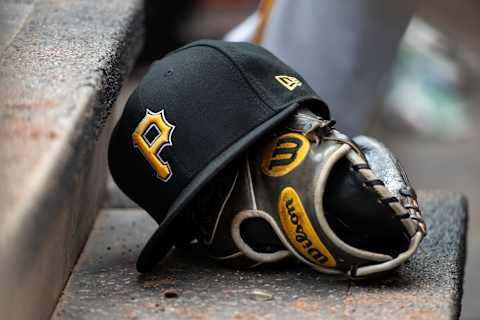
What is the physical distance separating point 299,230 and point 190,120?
20 cm

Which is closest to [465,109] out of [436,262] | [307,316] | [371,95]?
[371,95]

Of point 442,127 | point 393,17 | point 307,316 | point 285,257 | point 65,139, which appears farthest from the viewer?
point 442,127

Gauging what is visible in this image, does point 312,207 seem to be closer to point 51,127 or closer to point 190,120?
point 190,120

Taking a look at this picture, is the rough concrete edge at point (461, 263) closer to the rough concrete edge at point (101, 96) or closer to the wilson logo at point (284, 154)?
the wilson logo at point (284, 154)

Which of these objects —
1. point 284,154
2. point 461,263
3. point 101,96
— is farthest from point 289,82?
point 461,263

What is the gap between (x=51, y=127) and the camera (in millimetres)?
1031

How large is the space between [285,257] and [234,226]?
84 millimetres

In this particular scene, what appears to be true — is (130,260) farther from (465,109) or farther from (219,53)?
(465,109)

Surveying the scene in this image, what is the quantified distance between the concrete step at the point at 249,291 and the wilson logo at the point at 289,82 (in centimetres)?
25

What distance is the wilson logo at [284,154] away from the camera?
4.14ft

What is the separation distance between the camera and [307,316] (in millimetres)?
1212

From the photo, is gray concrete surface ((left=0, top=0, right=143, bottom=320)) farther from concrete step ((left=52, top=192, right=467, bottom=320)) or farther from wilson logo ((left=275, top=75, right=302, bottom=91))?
wilson logo ((left=275, top=75, right=302, bottom=91))

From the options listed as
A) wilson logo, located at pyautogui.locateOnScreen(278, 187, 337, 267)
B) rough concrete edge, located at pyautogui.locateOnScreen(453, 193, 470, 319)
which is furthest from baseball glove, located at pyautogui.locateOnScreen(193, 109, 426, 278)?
rough concrete edge, located at pyautogui.locateOnScreen(453, 193, 470, 319)

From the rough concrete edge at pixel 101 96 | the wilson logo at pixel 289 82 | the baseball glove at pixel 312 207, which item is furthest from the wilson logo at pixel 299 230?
the rough concrete edge at pixel 101 96
